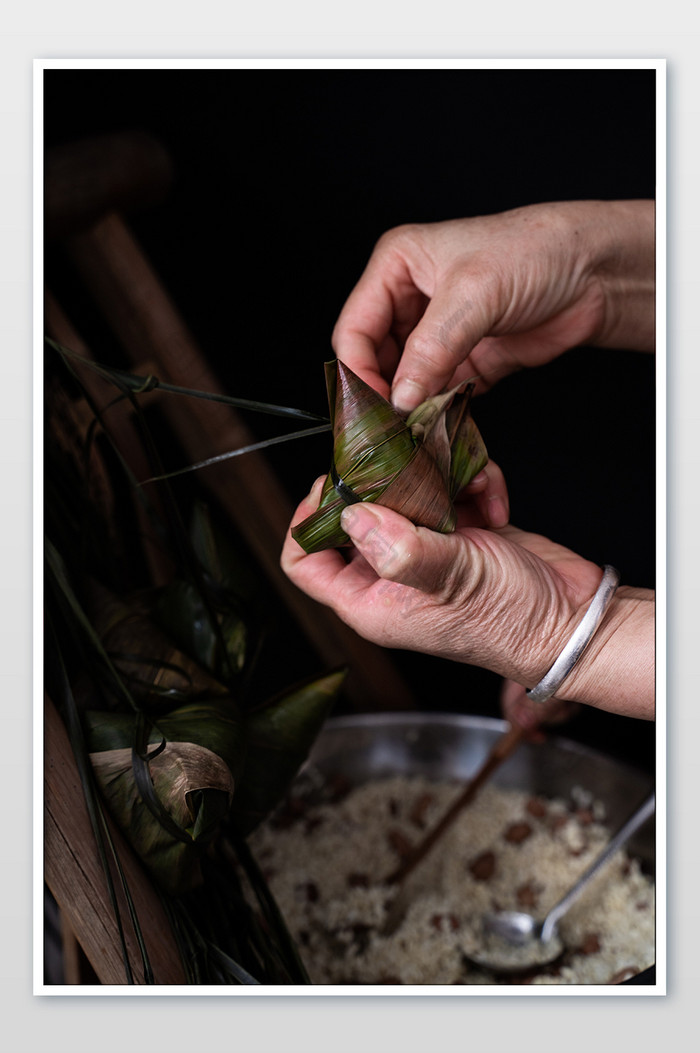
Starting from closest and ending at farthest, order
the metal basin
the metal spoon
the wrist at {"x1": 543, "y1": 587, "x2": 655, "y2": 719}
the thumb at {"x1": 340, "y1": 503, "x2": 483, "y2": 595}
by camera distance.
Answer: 1. the thumb at {"x1": 340, "y1": 503, "x2": 483, "y2": 595}
2. the wrist at {"x1": 543, "y1": 587, "x2": 655, "y2": 719}
3. the metal spoon
4. the metal basin

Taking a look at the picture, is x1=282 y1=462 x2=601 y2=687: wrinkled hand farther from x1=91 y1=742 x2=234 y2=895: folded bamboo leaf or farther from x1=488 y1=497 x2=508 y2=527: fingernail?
x1=91 y1=742 x2=234 y2=895: folded bamboo leaf

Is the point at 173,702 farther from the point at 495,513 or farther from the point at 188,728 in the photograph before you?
the point at 495,513

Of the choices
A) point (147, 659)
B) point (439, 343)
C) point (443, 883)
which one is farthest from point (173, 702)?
point (443, 883)

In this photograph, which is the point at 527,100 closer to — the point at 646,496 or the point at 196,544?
the point at 646,496

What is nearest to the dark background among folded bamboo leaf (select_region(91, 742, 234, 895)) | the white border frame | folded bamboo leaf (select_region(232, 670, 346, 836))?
the white border frame

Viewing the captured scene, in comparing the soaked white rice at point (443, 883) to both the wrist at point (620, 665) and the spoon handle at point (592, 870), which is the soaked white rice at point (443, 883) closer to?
the spoon handle at point (592, 870)

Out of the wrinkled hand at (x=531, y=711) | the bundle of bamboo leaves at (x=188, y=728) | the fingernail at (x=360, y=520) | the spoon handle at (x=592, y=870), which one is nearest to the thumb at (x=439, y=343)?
the fingernail at (x=360, y=520)

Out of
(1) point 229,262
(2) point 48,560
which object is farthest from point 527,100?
(2) point 48,560
